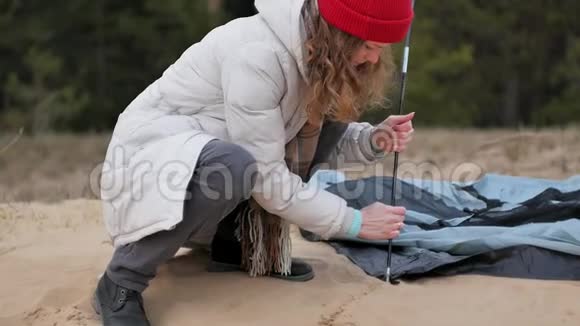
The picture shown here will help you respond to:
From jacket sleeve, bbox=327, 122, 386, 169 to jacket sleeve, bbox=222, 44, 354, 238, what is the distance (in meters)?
0.42

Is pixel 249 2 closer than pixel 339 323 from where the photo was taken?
No

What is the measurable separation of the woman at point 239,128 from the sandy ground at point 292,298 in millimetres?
A: 192

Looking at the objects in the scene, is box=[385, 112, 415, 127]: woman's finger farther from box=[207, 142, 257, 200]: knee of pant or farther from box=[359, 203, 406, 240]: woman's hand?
box=[207, 142, 257, 200]: knee of pant

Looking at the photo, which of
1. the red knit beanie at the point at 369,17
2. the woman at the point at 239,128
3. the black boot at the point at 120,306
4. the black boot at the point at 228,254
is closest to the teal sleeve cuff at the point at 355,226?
the woman at the point at 239,128

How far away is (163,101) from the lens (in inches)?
96.2

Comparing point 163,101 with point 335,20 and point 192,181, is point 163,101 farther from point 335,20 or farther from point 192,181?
point 335,20

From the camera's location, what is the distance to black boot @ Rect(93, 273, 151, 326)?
7.48ft

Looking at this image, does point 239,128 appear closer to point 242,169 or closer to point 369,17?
point 242,169

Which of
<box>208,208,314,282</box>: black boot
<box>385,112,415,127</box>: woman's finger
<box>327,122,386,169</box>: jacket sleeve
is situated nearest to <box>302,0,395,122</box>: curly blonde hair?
<box>385,112,415,127</box>: woman's finger

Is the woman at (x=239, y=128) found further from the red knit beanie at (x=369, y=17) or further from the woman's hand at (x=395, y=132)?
the woman's hand at (x=395, y=132)

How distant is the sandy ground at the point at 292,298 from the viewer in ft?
7.70

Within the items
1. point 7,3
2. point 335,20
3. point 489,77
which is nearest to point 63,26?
point 7,3

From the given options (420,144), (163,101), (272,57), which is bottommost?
(420,144)

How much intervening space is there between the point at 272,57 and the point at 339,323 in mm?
803
